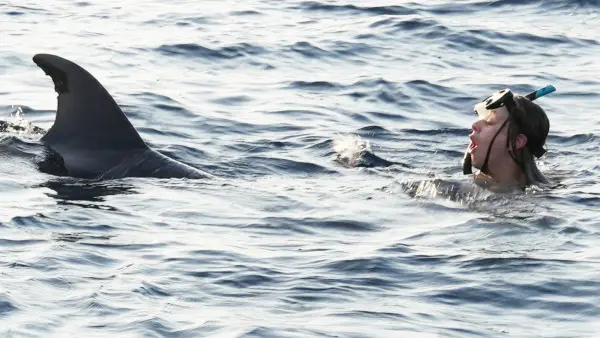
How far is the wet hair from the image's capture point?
11.3 meters

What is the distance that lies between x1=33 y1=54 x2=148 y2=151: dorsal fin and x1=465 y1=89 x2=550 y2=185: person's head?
108 inches

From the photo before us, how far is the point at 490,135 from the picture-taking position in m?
11.4

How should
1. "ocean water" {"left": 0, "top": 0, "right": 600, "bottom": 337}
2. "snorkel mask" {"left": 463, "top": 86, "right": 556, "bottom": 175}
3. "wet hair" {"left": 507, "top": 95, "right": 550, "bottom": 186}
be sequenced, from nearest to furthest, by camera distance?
"ocean water" {"left": 0, "top": 0, "right": 600, "bottom": 337}
"snorkel mask" {"left": 463, "top": 86, "right": 556, "bottom": 175}
"wet hair" {"left": 507, "top": 95, "right": 550, "bottom": 186}

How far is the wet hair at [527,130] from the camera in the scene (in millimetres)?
11320

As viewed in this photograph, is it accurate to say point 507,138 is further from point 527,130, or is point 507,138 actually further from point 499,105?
point 499,105

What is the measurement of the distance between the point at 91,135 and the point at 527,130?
11.4ft

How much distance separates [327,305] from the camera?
8.37 m

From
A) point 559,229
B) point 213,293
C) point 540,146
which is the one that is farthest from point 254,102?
point 213,293

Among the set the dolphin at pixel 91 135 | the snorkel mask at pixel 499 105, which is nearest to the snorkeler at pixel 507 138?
the snorkel mask at pixel 499 105

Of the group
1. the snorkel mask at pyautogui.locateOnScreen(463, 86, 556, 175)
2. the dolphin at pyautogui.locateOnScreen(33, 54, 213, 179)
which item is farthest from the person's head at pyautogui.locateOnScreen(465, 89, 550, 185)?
the dolphin at pyautogui.locateOnScreen(33, 54, 213, 179)

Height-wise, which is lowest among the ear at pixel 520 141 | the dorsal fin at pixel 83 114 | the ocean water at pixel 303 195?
the ocean water at pixel 303 195

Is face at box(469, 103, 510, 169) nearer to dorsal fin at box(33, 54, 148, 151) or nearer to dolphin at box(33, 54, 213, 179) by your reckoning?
dolphin at box(33, 54, 213, 179)

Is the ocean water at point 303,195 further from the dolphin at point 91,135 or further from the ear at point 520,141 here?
the ear at point 520,141

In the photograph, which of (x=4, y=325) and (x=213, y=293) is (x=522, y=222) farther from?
(x=4, y=325)
